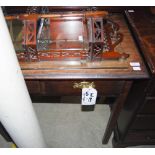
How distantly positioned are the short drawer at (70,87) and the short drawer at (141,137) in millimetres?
430

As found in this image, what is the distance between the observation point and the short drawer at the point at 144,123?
113cm

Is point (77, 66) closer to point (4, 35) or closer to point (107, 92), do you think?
point (107, 92)

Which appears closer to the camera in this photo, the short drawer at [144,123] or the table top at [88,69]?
the table top at [88,69]

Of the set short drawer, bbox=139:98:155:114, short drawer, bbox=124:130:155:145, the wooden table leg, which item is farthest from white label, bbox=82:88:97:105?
short drawer, bbox=124:130:155:145

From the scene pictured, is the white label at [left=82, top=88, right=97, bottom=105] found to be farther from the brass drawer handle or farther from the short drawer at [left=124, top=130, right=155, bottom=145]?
the short drawer at [left=124, top=130, right=155, bottom=145]

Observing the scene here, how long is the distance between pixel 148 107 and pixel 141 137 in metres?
0.37

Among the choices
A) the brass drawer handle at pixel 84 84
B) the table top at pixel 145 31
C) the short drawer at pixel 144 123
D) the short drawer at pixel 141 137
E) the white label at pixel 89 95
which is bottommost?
the short drawer at pixel 141 137

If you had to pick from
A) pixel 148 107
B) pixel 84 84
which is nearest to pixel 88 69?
pixel 84 84

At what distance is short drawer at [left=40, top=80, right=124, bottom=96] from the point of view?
0.96m

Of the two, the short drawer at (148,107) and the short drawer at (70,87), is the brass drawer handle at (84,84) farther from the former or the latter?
the short drawer at (148,107)

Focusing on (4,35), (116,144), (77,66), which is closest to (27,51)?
(77,66)

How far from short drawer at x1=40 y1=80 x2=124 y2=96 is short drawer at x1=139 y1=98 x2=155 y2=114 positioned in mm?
144

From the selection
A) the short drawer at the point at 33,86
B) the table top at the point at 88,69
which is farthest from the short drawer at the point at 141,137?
the short drawer at the point at 33,86

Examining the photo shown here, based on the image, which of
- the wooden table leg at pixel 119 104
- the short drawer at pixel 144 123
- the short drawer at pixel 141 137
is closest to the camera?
the wooden table leg at pixel 119 104
